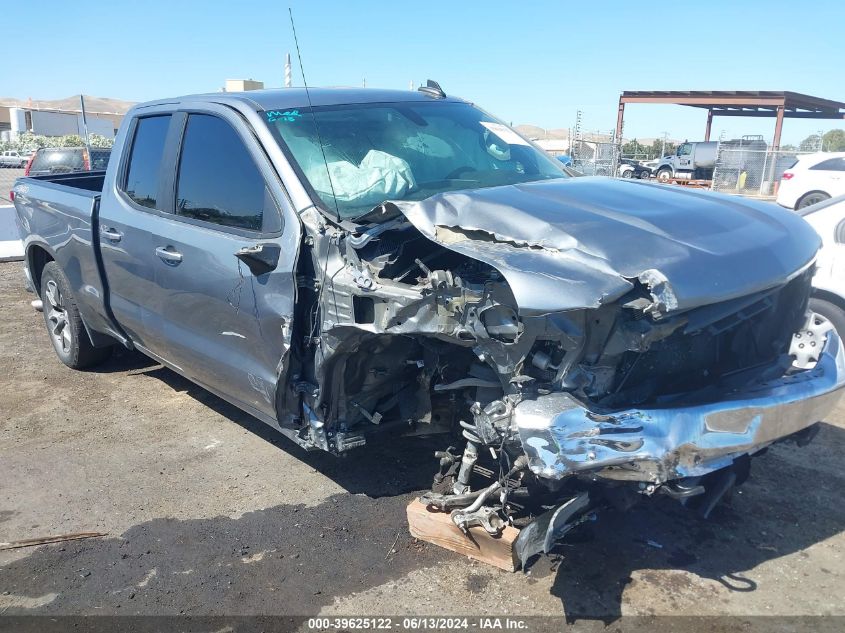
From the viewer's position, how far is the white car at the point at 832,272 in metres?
5.21

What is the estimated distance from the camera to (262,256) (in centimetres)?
333

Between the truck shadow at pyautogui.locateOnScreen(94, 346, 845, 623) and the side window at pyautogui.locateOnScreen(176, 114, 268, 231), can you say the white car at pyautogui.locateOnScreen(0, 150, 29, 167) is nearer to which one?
the side window at pyautogui.locateOnScreen(176, 114, 268, 231)

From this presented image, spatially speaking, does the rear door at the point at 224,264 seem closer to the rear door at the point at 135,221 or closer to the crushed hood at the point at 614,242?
the rear door at the point at 135,221

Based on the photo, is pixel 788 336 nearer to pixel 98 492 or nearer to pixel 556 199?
pixel 556 199

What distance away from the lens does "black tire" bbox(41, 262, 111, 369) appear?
5.60 meters

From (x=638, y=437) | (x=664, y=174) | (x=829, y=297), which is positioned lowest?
(x=664, y=174)

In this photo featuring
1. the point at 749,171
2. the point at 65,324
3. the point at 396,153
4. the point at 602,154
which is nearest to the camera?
the point at 396,153

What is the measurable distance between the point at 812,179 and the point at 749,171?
11048 millimetres

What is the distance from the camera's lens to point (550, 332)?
100.0 inches

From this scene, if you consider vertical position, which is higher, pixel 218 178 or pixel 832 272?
pixel 218 178

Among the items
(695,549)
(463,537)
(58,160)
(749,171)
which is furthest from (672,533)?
(749,171)

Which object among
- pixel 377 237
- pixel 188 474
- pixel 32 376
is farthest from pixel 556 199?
pixel 32 376

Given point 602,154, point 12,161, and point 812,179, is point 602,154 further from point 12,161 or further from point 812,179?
point 12,161

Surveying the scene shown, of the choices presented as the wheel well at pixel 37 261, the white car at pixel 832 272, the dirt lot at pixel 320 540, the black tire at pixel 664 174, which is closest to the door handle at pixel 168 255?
the dirt lot at pixel 320 540
